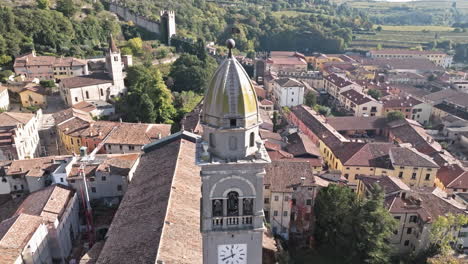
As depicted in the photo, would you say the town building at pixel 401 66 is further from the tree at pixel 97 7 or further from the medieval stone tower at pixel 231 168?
the medieval stone tower at pixel 231 168

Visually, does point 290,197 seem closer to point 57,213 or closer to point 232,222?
point 232,222

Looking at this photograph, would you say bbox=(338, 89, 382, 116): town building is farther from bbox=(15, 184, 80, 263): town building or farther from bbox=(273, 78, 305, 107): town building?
bbox=(15, 184, 80, 263): town building

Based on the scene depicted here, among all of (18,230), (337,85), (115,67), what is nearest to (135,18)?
(115,67)

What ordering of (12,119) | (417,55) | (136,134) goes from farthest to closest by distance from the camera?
(417,55)
(136,134)
(12,119)

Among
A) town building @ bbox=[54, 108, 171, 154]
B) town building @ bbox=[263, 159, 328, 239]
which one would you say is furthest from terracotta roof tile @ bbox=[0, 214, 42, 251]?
town building @ bbox=[263, 159, 328, 239]

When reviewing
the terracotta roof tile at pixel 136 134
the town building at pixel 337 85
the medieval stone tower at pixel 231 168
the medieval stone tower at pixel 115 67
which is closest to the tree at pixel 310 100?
the town building at pixel 337 85

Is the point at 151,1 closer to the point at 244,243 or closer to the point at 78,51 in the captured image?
the point at 78,51
